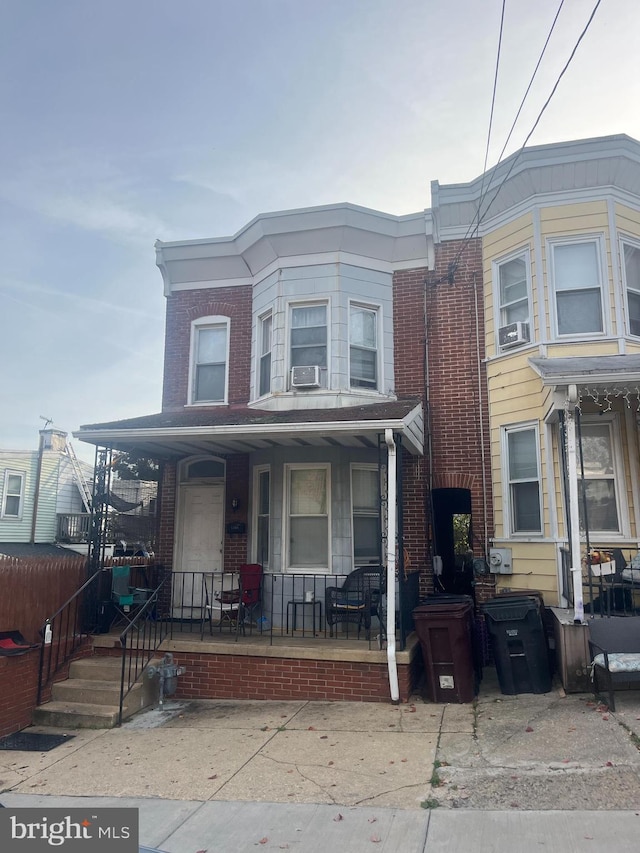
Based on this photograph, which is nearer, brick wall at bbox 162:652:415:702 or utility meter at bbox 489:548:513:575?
brick wall at bbox 162:652:415:702

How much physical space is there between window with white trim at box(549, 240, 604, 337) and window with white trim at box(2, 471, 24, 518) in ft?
67.1

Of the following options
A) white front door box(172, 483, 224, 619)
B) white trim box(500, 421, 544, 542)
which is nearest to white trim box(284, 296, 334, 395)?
white front door box(172, 483, 224, 619)

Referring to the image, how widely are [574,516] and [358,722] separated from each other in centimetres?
333

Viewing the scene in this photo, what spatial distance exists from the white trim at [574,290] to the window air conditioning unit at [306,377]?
3.63 m

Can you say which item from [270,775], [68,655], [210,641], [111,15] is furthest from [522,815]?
[111,15]

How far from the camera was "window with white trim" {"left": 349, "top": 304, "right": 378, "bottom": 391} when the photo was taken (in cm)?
1041

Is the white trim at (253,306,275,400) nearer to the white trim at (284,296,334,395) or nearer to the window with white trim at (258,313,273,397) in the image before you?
the window with white trim at (258,313,273,397)

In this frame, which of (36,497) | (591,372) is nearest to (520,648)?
(591,372)

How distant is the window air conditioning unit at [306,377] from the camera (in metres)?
10.0

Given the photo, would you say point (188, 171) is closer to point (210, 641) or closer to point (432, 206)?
point (432, 206)

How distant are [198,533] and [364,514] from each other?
10.2 ft

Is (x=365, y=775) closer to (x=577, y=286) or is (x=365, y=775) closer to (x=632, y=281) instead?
(x=577, y=286)

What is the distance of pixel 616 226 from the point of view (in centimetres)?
916

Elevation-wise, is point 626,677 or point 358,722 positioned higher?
point 626,677
